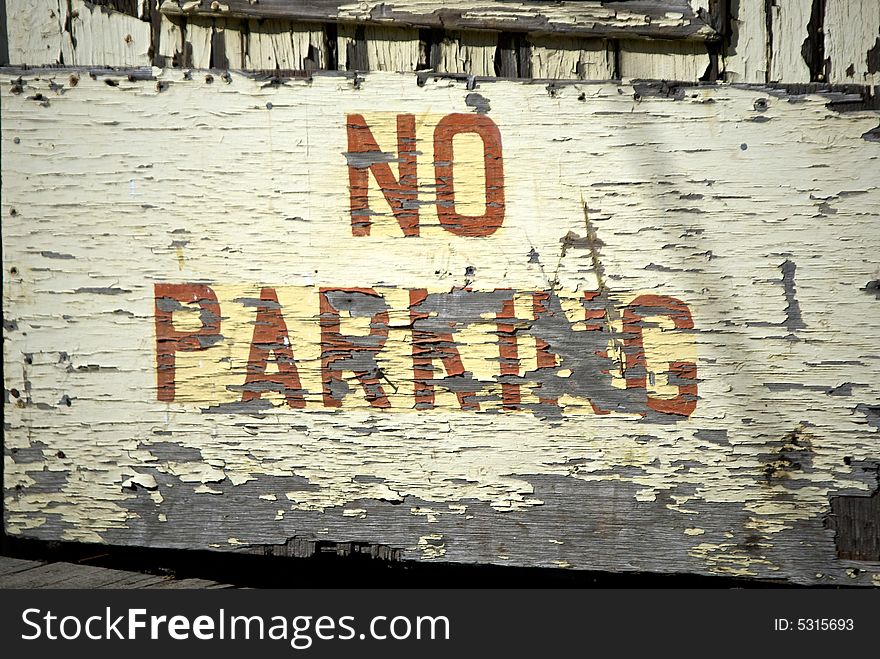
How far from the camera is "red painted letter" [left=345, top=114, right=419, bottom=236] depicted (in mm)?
1736

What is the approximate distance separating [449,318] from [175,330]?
Result: 666mm

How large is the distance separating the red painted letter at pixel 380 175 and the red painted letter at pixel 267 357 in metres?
0.28

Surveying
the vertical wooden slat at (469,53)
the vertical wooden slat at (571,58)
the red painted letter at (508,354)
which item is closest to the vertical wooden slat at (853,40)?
the vertical wooden slat at (571,58)

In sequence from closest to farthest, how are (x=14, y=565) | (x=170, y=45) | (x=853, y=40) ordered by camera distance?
(x=853, y=40) → (x=170, y=45) → (x=14, y=565)

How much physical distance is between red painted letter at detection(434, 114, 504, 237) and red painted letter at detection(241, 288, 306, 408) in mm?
460

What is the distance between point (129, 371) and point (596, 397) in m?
1.13

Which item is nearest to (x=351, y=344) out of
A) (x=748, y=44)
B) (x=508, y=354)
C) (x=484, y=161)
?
(x=508, y=354)

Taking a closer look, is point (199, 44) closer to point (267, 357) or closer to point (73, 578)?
point (267, 357)

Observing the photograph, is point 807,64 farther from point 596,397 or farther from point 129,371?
point 129,371

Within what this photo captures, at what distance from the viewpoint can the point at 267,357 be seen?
177cm

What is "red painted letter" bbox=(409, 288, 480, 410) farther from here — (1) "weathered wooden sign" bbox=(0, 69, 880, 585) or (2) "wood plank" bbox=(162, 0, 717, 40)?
(2) "wood plank" bbox=(162, 0, 717, 40)

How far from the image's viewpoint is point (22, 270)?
1.78 m

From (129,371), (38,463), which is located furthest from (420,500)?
(38,463)

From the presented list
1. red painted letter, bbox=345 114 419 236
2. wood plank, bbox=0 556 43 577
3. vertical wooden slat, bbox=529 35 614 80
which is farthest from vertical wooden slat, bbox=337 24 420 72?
wood plank, bbox=0 556 43 577
